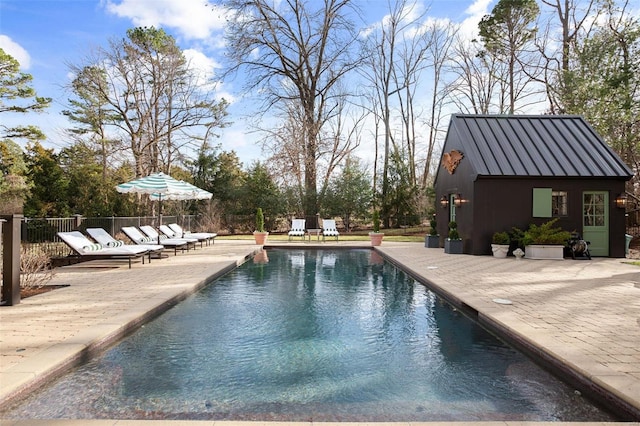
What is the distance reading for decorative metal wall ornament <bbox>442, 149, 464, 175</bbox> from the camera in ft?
43.1

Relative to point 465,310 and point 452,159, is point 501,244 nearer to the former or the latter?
point 452,159

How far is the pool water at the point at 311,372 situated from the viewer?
115 inches

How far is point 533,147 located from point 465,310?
9.07m

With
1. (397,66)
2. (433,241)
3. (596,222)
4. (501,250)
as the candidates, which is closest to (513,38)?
(397,66)

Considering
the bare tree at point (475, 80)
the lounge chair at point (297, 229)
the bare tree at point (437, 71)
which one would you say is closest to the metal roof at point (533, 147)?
the lounge chair at point (297, 229)

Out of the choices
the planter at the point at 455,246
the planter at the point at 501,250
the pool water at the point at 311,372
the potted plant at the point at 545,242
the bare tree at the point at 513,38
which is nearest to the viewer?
the pool water at the point at 311,372

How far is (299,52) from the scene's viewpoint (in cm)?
2284

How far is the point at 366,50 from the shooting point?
83.2 feet

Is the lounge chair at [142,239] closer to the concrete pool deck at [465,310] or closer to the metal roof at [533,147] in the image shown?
the concrete pool deck at [465,310]

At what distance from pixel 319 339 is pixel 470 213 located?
29.1ft

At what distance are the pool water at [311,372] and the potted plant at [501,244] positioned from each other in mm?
6115

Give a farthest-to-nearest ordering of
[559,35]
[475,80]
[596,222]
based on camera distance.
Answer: [475,80] < [559,35] < [596,222]

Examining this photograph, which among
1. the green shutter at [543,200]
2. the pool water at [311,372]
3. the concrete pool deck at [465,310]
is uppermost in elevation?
the green shutter at [543,200]

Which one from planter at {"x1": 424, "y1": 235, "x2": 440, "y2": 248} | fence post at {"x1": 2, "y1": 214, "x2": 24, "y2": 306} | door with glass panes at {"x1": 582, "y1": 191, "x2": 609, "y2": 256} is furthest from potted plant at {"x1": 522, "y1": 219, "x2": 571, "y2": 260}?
fence post at {"x1": 2, "y1": 214, "x2": 24, "y2": 306}
